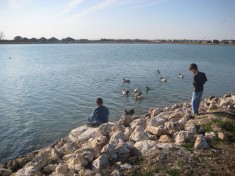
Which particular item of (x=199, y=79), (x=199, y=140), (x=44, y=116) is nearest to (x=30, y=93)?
(x=44, y=116)

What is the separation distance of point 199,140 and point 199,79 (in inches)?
162

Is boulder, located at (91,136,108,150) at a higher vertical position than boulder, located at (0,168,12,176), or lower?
higher

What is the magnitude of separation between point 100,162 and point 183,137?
2.90m

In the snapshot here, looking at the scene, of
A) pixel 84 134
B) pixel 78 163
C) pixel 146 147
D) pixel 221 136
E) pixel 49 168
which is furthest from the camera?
pixel 84 134

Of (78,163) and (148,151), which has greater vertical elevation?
(148,151)

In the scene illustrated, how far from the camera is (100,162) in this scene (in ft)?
26.4

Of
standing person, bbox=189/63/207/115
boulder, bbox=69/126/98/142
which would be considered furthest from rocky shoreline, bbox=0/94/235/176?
standing person, bbox=189/63/207/115

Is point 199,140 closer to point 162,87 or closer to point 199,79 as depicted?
point 199,79

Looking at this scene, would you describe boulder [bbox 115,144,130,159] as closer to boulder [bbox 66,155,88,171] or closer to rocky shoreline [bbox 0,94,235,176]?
rocky shoreline [bbox 0,94,235,176]

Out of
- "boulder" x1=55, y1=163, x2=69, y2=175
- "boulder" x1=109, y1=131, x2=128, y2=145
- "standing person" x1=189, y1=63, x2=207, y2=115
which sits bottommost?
"boulder" x1=55, y1=163, x2=69, y2=175

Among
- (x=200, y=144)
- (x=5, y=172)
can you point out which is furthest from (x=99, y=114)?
(x=200, y=144)

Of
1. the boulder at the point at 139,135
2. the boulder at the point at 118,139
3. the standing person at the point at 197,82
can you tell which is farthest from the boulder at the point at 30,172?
the standing person at the point at 197,82

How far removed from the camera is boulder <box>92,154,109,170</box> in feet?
26.1

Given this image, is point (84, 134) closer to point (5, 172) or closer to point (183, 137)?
point (5, 172)
